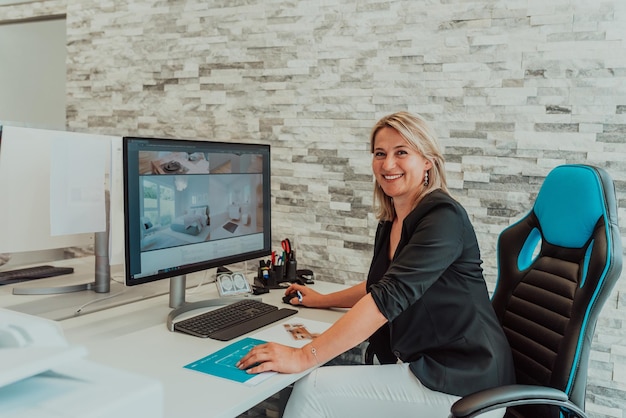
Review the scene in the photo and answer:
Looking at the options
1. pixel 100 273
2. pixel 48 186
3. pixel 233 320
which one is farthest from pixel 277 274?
pixel 48 186

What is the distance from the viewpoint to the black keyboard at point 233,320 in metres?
1.58

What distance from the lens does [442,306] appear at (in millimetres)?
1532

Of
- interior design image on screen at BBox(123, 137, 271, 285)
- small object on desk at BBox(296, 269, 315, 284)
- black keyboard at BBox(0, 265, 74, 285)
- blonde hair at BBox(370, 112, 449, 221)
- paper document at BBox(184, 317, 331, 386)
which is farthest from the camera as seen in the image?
small object on desk at BBox(296, 269, 315, 284)

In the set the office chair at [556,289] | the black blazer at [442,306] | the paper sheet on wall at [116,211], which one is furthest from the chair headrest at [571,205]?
the paper sheet on wall at [116,211]

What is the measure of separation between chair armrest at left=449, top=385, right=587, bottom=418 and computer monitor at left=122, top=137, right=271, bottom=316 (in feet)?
2.95

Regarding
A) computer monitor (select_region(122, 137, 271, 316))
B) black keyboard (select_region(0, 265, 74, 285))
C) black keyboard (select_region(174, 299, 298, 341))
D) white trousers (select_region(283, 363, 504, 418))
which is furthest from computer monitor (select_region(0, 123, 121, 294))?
white trousers (select_region(283, 363, 504, 418))

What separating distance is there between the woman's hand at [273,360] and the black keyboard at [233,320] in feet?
0.65

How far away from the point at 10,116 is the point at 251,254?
2443 millimetres

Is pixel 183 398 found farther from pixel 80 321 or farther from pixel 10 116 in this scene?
pixel 10 116

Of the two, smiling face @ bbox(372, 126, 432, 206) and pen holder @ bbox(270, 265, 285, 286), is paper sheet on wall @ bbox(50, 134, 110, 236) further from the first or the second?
smiling face @ bbox(372, 126, 432, 206)

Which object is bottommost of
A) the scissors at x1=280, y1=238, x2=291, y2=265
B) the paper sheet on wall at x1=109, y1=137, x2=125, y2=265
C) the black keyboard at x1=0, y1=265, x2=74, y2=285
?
the black keyboard at x1=0, y1=265, x2=74, y2=285

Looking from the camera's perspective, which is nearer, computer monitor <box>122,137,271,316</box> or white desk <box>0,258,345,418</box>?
white desk <box>0,258,345,418</box>

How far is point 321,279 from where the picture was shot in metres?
2.45

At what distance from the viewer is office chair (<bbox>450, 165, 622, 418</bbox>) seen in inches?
53.1
